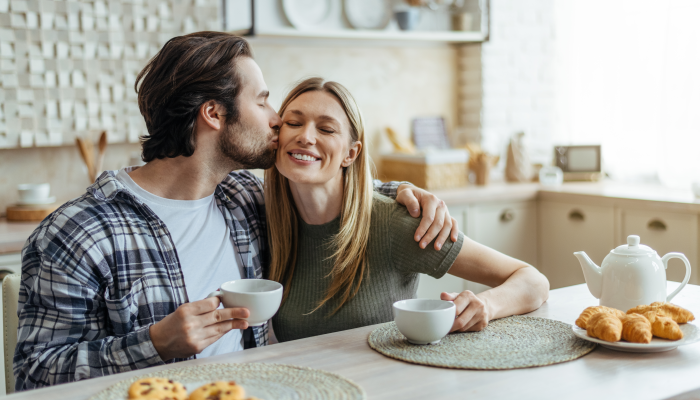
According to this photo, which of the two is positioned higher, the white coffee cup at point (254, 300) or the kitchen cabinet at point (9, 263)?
the white coffee cup at point (254, 300)

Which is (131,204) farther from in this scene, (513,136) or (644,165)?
(644,165)

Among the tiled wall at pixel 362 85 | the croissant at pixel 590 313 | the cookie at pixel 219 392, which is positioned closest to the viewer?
the cookie at pixel 219 392

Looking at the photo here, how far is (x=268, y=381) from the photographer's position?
103 centimetres

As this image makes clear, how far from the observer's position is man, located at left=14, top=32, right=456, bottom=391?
1.26 m

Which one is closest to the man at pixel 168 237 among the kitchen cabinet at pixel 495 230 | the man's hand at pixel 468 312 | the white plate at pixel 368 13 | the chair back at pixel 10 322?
the chair back at pixel 10 322

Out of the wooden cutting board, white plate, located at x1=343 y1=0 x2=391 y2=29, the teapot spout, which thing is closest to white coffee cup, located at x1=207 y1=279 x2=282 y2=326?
the teapot spout

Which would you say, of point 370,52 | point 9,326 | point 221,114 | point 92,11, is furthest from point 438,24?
point 9,326

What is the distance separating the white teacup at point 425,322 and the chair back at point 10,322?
88 cm

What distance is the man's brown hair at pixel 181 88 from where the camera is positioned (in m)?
1.59

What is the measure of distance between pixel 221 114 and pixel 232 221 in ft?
0.90

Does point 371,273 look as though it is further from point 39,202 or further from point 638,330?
point 39,202

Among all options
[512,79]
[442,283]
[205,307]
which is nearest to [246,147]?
[205,307]

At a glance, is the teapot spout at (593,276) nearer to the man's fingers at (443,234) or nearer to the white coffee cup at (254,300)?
the man's fingers at (443,234)

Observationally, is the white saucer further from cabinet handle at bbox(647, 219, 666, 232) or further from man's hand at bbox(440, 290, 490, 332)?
cabinet handle at bbox(647, 219, 666, 232)
